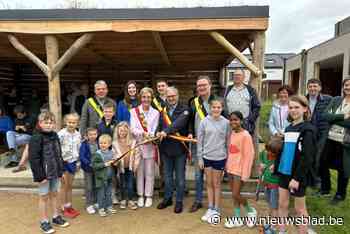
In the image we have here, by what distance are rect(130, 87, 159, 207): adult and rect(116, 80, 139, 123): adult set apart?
0.63 ft

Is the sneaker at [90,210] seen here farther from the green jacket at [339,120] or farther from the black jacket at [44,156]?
the green jacket at [339,120]

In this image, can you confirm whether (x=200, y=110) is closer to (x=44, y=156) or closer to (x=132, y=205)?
(x=132, y=205)

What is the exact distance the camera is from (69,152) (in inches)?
130

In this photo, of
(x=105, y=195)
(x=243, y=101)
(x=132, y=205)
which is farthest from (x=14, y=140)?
(x=243, y=101)

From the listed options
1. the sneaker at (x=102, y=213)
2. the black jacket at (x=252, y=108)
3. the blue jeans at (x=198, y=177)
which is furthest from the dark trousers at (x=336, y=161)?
the sneaker at (x=102, y=213)

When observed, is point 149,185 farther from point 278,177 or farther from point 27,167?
point 27,167

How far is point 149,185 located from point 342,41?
13.1 m

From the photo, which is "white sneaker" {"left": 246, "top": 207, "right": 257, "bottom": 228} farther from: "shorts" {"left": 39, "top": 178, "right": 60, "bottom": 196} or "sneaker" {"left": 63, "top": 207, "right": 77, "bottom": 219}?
"shorts" {"left": 39, "top": 178, "right": 60, "bottom": 196}

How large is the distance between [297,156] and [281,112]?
1419mm

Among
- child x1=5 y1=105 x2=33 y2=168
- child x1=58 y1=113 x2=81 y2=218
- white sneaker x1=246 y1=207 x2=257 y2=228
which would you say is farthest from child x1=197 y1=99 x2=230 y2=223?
child x1=5 y1=105 x2=33 y2=168

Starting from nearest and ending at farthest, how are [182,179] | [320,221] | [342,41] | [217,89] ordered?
[320,221] → [182,179] → [217,89] → [342,41]

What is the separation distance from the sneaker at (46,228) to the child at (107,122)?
1.14 meters

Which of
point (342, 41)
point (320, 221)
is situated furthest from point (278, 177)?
point (342, 41)

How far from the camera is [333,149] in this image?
358 cm
